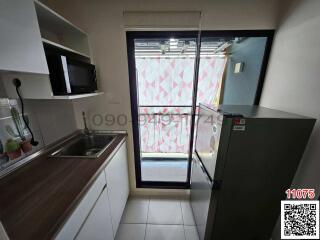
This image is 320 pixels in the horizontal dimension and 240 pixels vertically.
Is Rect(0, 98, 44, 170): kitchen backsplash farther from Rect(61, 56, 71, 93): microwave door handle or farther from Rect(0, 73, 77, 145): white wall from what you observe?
Rect(61, 56, 71, 93): microwave door handle

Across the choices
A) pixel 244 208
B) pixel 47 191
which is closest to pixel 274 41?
pixel 244 208

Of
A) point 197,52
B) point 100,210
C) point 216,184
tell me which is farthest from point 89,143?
point 197,52

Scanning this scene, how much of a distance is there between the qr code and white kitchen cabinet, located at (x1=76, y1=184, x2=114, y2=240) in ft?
4.71

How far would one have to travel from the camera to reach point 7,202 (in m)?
0.77

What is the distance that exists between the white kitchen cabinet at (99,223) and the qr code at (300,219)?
1.43 m

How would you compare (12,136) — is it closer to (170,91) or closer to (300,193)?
(170,91)

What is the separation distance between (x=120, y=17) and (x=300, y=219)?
7.76 ft

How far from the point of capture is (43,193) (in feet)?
2.66

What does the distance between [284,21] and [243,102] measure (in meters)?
0.89

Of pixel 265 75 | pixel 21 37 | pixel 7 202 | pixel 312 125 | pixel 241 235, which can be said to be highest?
pixel 21 37

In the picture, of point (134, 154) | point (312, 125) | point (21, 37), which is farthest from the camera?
point (134, 154)

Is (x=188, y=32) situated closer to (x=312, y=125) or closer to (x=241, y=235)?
(x=312, y=125)

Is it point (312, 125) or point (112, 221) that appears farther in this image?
point (112, 221)

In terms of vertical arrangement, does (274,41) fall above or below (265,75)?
above
